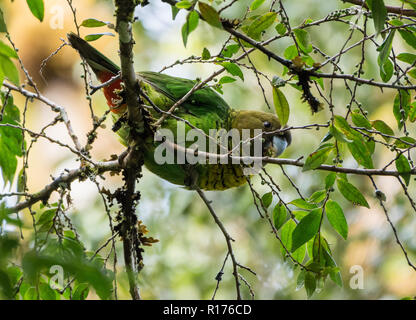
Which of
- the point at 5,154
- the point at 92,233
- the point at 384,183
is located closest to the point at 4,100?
the point at 5,154

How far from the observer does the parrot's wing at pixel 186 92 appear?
2.48 metres

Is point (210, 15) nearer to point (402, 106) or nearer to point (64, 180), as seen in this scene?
point (402, 106)

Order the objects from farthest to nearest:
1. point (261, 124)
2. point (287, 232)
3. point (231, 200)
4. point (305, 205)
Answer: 1. point (231, 200)
2. point (261, 124)
3. point (287, 232)
4. point (305, 205)

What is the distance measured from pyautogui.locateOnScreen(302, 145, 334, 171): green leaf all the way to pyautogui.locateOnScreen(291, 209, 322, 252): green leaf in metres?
0.20

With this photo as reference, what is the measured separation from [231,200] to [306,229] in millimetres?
3651

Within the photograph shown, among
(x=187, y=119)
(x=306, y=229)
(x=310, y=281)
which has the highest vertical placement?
(x=187, y=119)

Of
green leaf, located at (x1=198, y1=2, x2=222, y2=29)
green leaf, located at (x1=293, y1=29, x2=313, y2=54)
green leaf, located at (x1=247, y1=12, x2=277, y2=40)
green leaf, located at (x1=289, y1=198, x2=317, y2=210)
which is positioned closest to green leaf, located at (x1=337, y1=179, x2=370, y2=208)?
green leaf, located at (x1=289, y1=198, x2=317, y2=210)

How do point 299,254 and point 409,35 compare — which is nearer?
point 409,35

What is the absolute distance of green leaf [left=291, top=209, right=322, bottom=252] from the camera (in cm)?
147

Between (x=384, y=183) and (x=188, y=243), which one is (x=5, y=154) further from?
(x=384, y=183)

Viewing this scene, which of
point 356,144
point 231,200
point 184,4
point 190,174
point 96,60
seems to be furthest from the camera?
A: point 231,200

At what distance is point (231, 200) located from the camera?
5125mm

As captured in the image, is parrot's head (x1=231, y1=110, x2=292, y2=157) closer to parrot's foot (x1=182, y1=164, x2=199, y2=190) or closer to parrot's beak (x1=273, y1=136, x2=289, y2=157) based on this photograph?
parrot's beak (x1=273, y1=136, x2=289, y2=157)

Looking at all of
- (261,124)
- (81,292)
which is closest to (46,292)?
(81,292)
